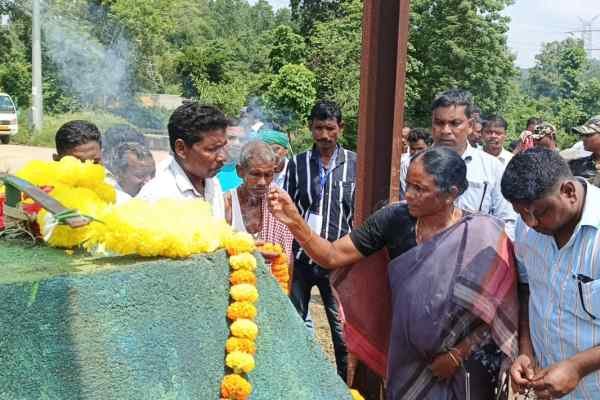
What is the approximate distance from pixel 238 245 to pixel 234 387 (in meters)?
0.39

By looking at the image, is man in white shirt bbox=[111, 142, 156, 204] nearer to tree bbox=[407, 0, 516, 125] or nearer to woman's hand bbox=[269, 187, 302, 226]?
woman's hand bbox=[269, 187, 302, 226]

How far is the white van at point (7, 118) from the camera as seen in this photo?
24.4m

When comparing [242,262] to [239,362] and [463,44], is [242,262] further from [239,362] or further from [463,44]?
[463,44]

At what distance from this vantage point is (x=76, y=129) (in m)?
3.76

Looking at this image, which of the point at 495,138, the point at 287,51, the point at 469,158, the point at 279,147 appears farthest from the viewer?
the point at 287,51

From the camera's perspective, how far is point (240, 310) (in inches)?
72.1

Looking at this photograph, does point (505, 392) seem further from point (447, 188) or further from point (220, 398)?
point (220, 398)

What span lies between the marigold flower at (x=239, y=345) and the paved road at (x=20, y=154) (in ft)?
50.8

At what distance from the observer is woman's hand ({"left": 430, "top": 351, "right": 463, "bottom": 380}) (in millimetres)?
2742

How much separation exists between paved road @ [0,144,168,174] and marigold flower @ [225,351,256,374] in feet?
50.9

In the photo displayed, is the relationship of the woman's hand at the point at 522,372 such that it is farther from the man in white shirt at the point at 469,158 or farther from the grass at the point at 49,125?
the grass at the point at 49,125

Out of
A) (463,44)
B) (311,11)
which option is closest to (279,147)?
(463,44)

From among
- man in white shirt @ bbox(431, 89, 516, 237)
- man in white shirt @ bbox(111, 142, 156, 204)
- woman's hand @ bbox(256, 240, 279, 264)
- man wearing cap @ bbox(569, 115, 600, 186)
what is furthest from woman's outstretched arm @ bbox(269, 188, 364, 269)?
man wearing cap @ bbox(569, 115, 600, 186)

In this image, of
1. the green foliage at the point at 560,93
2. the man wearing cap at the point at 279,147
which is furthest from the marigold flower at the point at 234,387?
the green foliage at the point at 560,93
